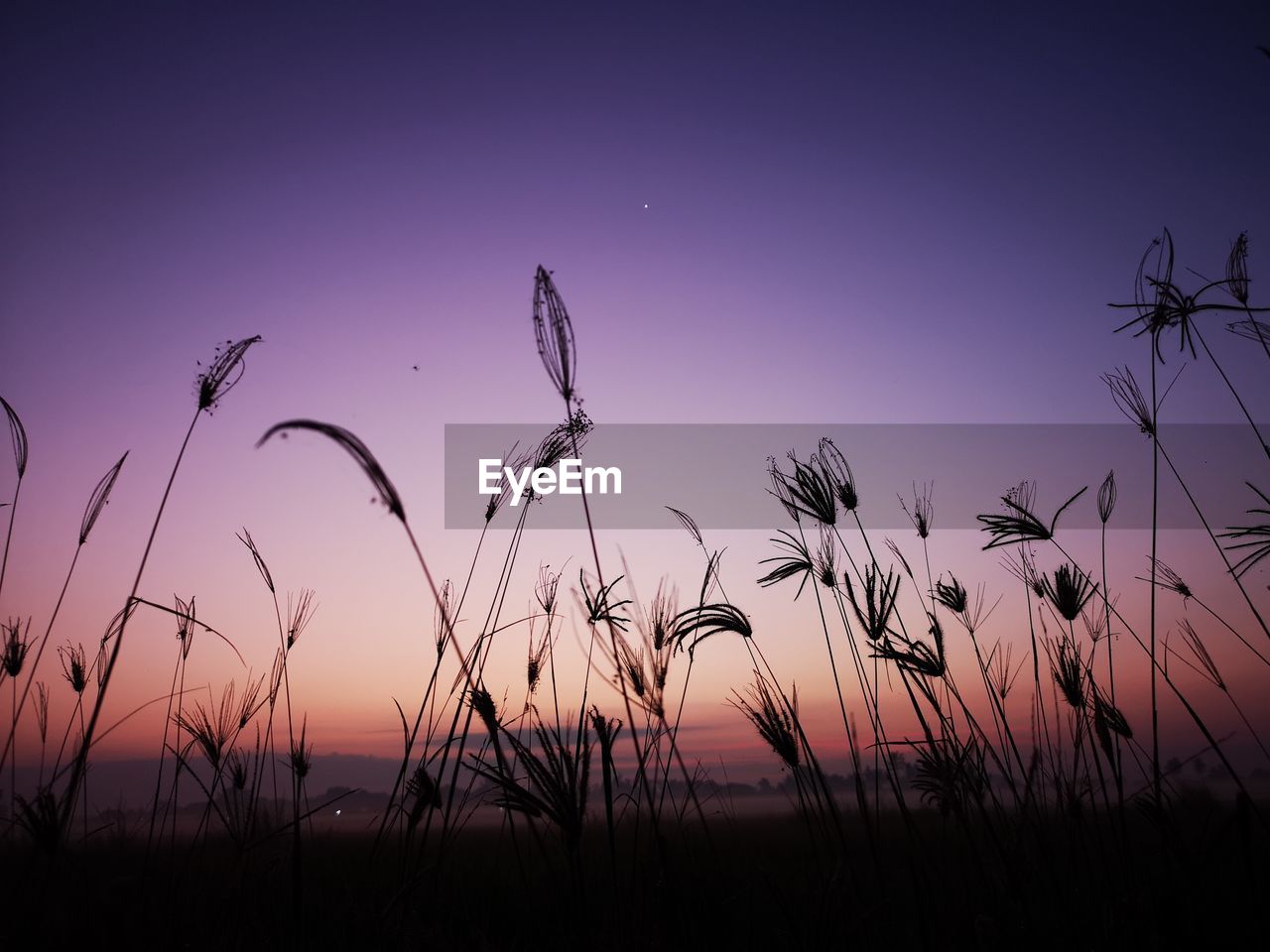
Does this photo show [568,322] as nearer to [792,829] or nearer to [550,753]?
[550,753]

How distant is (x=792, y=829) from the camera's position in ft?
24.3

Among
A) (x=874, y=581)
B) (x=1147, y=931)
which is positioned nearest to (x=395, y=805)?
(x=874, y=581)

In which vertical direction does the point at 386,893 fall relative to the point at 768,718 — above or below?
below

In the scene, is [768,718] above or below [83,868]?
above

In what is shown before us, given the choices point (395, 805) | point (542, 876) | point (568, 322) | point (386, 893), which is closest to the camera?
point (568, 322)

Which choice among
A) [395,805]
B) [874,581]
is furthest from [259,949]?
[874,581]

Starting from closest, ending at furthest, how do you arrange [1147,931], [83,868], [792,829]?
[1147,931], [83,868], [792,829]

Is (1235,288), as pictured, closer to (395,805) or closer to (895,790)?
(895,790)

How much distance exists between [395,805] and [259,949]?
794 mm

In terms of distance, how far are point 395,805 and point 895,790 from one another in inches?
95.3

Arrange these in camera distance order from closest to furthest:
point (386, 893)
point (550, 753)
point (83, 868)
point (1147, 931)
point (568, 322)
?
point (550, 753), point (568, 322), point (1147, 931), point (83, 868), point (386, 893)

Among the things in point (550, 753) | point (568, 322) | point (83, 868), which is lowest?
point (83, 868)

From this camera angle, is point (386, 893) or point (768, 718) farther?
point (386, 893)

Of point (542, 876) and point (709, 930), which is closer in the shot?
point (709, 930)
